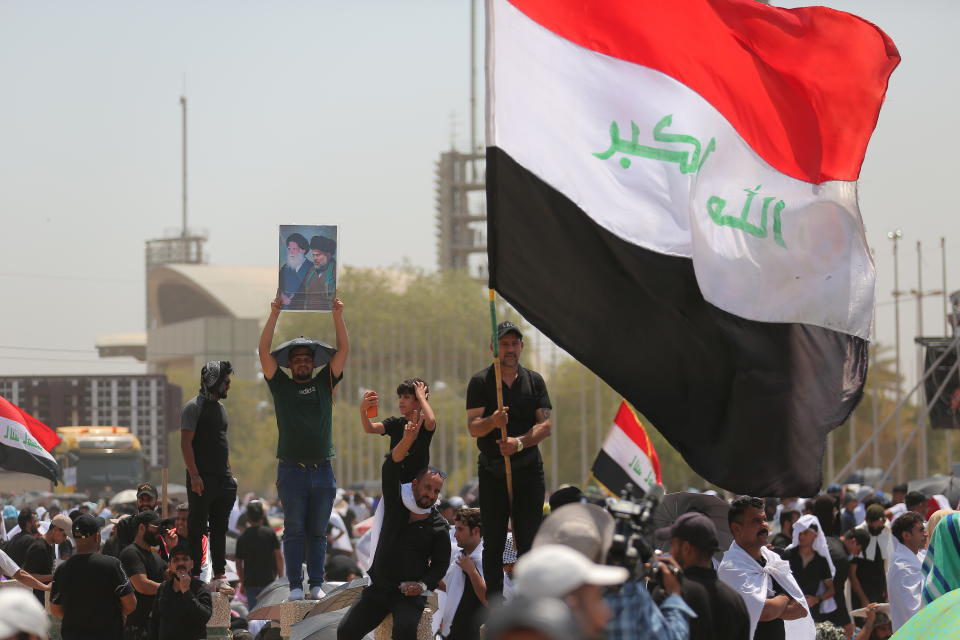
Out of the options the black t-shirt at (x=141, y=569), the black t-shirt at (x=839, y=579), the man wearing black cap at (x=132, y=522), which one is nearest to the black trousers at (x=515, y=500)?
the black t-shirt at (x=141, y=569)

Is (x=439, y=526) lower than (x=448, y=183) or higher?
lower

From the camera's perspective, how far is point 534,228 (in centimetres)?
917

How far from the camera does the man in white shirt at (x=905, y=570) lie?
12.5m

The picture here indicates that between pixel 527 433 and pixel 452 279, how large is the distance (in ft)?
332

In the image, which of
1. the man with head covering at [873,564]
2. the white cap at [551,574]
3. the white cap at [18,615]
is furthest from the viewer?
the man with head covering at [873,564]

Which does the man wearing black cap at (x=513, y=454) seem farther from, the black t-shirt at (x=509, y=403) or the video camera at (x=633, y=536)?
the video camera at (x=633, y=536)

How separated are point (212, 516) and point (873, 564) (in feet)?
23.8

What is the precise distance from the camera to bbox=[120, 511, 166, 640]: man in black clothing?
1254cm

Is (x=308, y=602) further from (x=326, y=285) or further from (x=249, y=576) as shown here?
(x=249, y=576)

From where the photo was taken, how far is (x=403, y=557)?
10.6m

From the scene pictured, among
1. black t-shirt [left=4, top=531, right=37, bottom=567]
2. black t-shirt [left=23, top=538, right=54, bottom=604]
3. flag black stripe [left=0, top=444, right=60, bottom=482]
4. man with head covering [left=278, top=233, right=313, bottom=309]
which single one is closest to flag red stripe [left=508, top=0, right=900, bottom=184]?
man with head covering [left=278, top=233, right=313, bottom=309]

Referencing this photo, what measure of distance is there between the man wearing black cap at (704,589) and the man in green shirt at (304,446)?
464 cm

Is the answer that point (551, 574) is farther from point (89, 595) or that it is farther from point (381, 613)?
point (89, 595)

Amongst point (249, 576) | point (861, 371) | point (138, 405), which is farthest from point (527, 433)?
point (138, 405)
